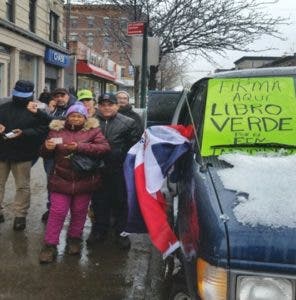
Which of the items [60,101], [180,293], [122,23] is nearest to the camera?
[180,293]

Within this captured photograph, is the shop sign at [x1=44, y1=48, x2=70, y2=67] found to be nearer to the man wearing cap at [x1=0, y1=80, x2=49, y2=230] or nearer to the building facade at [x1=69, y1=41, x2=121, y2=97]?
the building facade at [x1=69, y1=41, x2=121, y2=97]

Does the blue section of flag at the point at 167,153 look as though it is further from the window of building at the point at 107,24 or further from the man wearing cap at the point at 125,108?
the window of building at the point at 107,24

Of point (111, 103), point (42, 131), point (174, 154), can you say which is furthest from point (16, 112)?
point (174, 154)

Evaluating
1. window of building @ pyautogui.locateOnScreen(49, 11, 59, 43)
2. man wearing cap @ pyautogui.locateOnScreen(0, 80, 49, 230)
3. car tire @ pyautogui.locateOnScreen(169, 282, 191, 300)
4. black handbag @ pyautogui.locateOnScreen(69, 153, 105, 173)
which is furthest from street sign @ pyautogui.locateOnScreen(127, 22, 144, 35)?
window of building @ pyautogui.locateOnScreen(49, 11, 59, 43)

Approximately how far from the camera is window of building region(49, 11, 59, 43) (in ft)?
76.2

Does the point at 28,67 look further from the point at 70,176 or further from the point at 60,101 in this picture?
the point at 70,176

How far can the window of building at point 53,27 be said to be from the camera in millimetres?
23234

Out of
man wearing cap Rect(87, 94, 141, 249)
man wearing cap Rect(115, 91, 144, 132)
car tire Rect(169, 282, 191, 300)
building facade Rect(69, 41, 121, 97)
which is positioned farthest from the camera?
building facade Rect(69, 41, 121, 97)

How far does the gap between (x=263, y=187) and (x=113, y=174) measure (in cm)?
310

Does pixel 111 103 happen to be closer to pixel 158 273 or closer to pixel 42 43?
pixel 158 273

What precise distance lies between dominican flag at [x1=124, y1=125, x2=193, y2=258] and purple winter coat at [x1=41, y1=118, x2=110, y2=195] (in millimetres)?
1275

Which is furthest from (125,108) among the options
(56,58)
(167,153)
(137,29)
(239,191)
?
(56,58)

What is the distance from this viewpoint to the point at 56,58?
22.9 metres

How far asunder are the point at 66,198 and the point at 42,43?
1707cm
